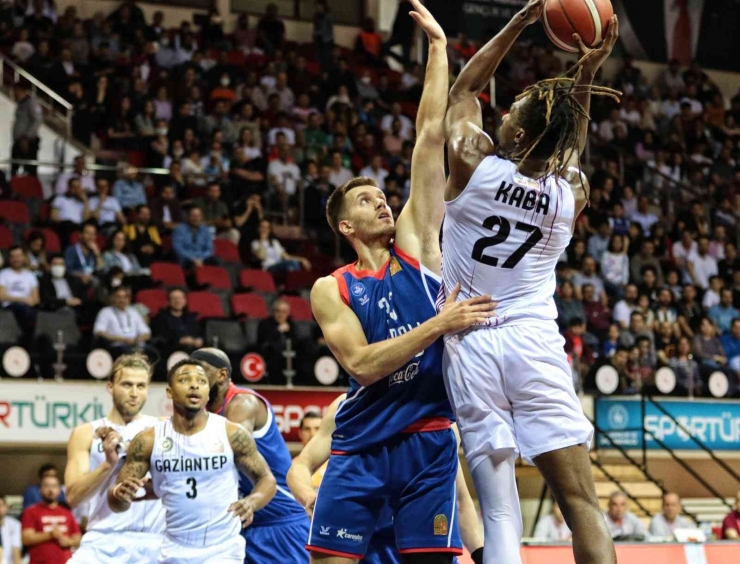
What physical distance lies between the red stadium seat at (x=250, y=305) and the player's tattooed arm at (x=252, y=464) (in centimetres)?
692

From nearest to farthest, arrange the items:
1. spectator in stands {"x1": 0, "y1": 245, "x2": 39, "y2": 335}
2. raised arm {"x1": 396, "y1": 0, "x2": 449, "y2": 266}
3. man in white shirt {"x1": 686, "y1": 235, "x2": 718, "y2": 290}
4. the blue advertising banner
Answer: raised arm {"x1": 396, "y1": 0, "x2": 449, "y2": 266}, spectator in stands {"x1": 0, "y1": 245, "x2": 39, "y2": 335}, the blue advertising banner, man in white shirt {"x1": 686, "y1": 235, "x2": 718, "y2": 290}

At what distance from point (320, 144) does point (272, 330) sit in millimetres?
5134

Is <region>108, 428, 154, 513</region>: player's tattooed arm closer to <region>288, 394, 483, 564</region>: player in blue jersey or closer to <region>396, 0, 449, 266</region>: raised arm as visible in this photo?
<region>288, 394, 483, 564</region>: player in blue jersey

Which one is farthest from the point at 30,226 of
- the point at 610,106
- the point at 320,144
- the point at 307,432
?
the point at 610,106

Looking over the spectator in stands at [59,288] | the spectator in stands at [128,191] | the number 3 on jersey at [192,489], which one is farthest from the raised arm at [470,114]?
the spectator in stands at [128,191]

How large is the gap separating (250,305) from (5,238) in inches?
113

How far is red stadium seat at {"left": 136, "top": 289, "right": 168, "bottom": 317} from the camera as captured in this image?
12406 mm

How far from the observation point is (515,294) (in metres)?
4.23

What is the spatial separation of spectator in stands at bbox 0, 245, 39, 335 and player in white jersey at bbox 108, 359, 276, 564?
607 cm

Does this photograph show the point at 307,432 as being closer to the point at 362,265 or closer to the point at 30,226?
the point at 362,265

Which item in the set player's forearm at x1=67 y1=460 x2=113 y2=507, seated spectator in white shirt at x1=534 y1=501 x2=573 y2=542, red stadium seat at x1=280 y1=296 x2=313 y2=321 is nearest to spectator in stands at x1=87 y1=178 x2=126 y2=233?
red stadium seat at x1=280 y1=296 x2=313 y2=321

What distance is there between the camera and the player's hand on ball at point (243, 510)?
19.3 feet

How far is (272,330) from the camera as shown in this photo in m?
12.4

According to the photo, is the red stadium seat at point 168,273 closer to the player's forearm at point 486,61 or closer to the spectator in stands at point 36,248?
the spectator in stands at point 36,248
